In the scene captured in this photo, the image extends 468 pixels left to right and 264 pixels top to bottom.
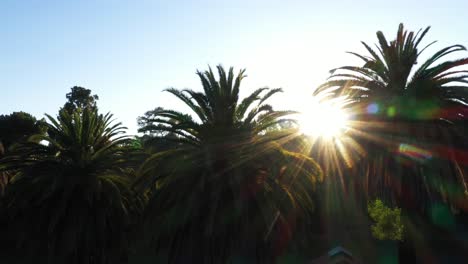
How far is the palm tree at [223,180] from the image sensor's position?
16.9 meters

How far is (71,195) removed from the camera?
2083 centimetres

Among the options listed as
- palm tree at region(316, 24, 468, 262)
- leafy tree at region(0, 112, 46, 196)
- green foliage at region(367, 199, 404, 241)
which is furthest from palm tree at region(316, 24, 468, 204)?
leafy tree at region(0, 112, 46, 196)

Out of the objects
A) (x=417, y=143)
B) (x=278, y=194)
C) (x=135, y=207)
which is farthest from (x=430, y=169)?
(x=135, y=207)

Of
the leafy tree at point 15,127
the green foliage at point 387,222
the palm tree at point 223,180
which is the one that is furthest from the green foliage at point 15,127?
the green foliage at point 387,222

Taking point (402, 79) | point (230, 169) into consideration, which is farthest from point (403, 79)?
point (230, 169)

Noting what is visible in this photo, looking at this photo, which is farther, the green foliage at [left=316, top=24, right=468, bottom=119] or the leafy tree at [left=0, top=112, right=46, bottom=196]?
the leafy tree at [left=0, top=112, right=46, bottom=196]

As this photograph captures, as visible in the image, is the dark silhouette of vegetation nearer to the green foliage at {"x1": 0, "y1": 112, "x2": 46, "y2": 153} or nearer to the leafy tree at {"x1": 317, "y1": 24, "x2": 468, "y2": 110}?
the leafy tree at {"x1": 317, "y1": 24, "x2": 468, "y2": 110}

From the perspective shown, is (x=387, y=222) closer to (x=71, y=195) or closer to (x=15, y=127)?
(x=71, y=195)

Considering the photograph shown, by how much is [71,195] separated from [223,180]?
28.5 feet

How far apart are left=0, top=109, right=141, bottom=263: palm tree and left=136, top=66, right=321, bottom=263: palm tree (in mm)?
3396

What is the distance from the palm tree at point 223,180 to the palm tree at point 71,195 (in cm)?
340

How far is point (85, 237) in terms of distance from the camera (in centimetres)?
2030

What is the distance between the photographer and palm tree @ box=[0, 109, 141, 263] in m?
20.2

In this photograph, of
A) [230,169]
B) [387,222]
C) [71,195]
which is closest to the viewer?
[230,169]
